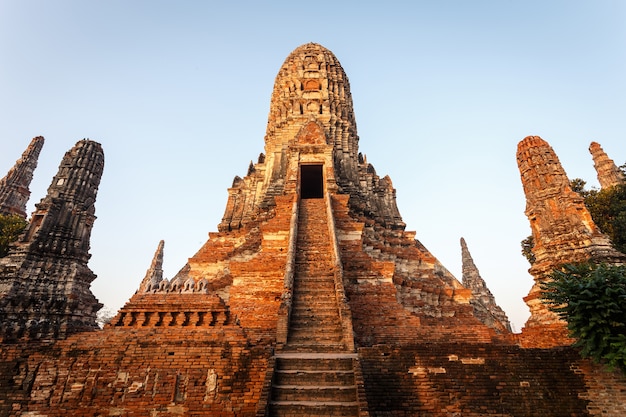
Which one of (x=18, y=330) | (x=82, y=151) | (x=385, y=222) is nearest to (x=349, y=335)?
(x=18, y=330)

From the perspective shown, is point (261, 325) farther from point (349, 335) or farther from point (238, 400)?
point (238, 400)

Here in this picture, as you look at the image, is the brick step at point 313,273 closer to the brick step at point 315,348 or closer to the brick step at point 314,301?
the brick step at point 314,301

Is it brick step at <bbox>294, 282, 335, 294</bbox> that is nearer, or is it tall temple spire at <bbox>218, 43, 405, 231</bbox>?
brick step at <bbox>294, 282, 335, 294</bbox>

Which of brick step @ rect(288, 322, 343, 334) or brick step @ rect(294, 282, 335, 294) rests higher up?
brick step @ rect(294, 282, 335, 294)

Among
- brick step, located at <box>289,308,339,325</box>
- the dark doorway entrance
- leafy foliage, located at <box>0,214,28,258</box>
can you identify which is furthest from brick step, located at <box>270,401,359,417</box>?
leafy foliage, located at <box>0,214,28,258</box>

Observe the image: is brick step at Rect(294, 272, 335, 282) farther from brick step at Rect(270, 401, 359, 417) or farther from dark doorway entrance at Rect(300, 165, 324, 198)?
dark doorway entrance at Rect(300, 165, 324, 198)

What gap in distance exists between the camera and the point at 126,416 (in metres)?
6.60

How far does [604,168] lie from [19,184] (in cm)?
4681

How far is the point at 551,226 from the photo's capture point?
13953 millimetres

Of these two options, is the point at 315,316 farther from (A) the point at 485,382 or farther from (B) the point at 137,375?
(B) the point at 137,375

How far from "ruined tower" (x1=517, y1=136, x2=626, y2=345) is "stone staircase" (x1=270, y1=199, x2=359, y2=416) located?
7.02 meters

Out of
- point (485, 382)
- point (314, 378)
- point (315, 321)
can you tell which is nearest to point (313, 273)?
point (315, 321)

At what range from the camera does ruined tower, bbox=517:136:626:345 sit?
12.3 meters

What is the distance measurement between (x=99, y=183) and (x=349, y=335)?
9907 millimetres
